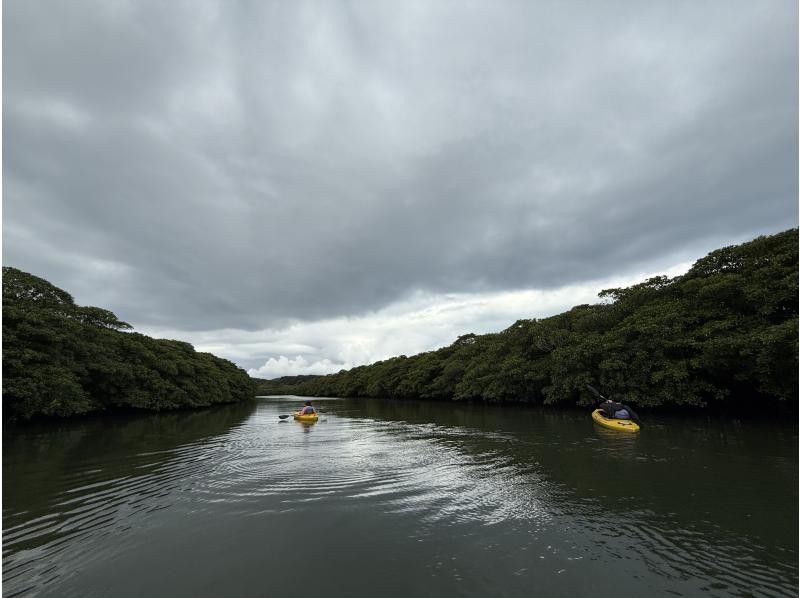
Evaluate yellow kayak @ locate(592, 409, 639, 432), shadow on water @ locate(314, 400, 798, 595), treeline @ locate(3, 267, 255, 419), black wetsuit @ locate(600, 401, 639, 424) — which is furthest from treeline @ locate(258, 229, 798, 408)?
treeline @ locate(3, 267, 255, 419)

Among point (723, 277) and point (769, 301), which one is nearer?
point (769, 301)

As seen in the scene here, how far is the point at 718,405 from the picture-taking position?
83.1 ft

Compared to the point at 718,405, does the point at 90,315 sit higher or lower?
higher

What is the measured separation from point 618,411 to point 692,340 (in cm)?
689

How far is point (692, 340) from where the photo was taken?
847 inches

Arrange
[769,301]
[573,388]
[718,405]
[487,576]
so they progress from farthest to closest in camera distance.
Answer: [573,388]
[718,405]
[769,301]
[487,576]

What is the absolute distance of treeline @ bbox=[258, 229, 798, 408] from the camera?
18938 millimetres

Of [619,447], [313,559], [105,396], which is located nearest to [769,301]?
[619,447]

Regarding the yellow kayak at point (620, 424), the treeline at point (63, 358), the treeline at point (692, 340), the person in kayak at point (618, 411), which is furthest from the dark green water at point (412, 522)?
the treeline at point (63, 358)

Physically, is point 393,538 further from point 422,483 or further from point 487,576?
point 422,483

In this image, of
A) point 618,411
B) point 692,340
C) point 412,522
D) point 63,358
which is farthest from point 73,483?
point 692,340

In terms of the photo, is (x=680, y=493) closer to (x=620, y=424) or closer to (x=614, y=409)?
(x=620, y=424)

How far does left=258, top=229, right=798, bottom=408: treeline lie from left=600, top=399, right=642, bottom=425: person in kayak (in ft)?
16.9

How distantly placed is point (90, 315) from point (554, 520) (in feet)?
133
